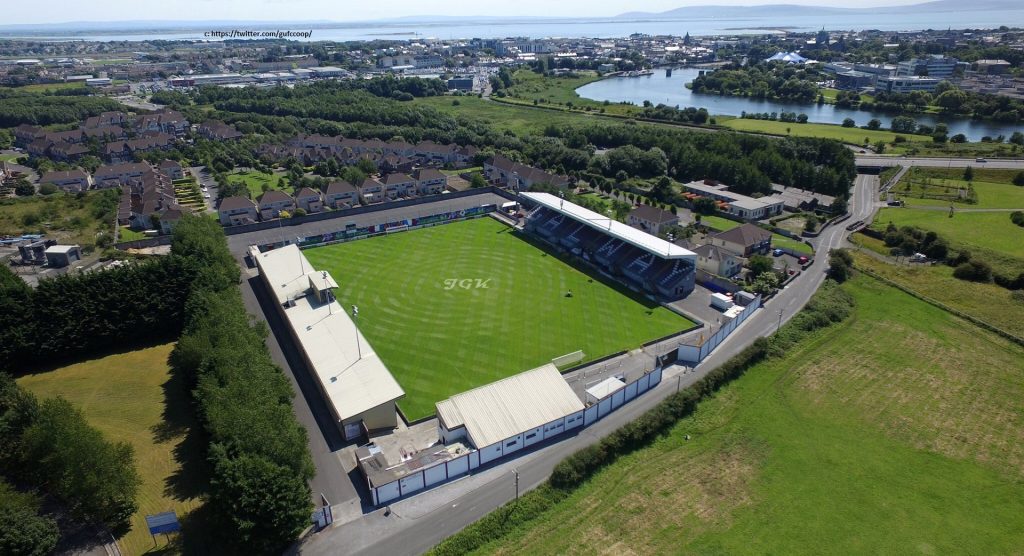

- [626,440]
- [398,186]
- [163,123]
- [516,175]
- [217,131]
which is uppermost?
[163,123]

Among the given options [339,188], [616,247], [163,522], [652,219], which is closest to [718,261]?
[616,247]

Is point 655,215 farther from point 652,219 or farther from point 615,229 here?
point 615,229

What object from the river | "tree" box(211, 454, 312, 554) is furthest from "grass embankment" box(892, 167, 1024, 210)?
"tree" box(211, 454, 312, 554)

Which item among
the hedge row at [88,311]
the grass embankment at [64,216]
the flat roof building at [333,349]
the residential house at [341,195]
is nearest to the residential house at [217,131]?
the grass embankment at [64,216]

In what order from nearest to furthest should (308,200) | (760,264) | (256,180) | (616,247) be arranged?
(760,264) < (616,247) < (308,200) < (256,180)

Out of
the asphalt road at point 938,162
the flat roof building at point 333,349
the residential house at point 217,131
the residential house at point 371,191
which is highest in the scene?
the residential house at point 217,131

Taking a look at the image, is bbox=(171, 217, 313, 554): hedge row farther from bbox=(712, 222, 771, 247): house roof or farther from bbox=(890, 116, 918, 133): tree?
bbox=(890, 116, 918, 133): tree

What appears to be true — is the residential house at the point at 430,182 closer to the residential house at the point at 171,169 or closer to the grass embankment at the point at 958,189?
the residential house at the point at 171,169
